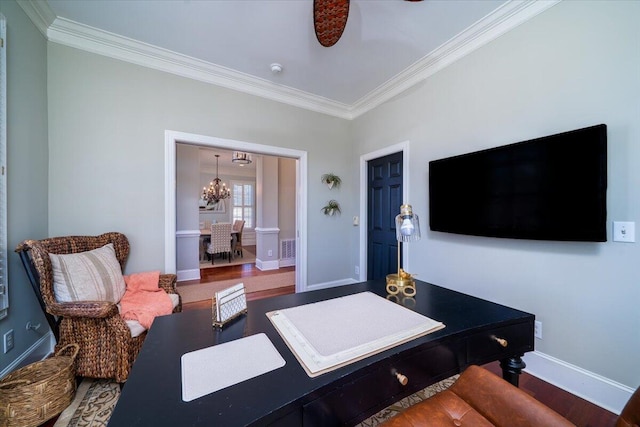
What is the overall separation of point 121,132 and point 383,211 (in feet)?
10.1

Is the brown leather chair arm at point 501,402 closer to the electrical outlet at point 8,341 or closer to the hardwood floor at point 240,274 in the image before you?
the electrical outlet at point 8,341

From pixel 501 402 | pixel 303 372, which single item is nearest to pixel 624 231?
pixel 501 402

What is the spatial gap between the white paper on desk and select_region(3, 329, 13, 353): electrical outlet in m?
1.93

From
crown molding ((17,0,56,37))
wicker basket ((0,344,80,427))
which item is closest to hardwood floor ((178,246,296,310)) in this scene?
wicker basket ((0,344,80,427))

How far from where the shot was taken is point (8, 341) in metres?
1.69

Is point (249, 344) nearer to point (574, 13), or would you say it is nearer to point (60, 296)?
point (60, 296)

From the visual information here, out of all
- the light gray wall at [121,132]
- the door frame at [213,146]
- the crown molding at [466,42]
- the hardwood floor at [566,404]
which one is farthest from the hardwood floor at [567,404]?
the light gray wall at [121,132]

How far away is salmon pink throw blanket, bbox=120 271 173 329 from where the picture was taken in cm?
175

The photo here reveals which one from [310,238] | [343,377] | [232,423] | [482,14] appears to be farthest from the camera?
[310,238]

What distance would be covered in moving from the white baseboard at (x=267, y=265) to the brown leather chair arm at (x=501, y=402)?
4.59 meters

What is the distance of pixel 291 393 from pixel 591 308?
6.89 feet

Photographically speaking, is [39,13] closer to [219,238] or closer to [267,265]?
[219,238]

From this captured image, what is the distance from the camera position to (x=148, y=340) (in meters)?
0.89

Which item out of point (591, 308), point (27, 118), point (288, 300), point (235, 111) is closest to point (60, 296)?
point (27, 118)
